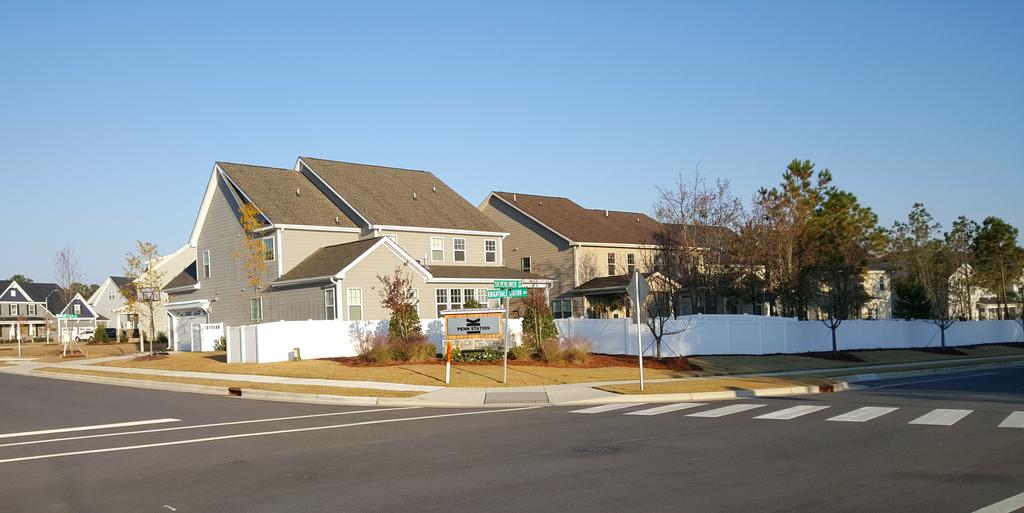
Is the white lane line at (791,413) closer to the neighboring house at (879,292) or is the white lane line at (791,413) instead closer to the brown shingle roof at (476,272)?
the brown shingle roof at (476,272)

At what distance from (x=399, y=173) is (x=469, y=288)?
1101 centimetres

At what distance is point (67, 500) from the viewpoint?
33.3ft

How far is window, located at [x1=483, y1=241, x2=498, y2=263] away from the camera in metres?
48.7

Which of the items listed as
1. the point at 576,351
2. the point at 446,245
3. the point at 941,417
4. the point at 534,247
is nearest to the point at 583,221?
the point at 534,247

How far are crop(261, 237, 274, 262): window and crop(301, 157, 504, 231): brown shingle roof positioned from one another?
15.7ft

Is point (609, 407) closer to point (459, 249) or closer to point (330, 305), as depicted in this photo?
point (330, 305)

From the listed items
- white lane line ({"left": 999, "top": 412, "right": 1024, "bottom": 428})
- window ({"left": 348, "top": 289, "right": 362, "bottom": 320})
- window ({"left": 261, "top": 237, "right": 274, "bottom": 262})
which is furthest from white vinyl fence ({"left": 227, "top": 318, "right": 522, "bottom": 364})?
white lane line ({"left": 999, "top": 412, "right": 1024, "bottom": 428})

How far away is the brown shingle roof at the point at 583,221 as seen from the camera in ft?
176

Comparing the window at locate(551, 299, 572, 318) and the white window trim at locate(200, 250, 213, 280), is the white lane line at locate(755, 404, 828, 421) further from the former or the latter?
the white window trim at locate(200, 250, 213, 280)

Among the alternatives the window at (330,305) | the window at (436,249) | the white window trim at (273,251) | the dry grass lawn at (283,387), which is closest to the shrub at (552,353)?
the dry grass lawn at (283,387)

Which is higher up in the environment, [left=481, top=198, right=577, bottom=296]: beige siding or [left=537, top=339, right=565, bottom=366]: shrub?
[left=481, top=198, right=577, bottom=296]: beige siding

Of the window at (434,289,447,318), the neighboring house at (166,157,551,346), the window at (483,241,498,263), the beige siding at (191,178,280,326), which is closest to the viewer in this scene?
the neighboring house at (166,157,551,346)

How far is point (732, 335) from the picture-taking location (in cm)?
3716

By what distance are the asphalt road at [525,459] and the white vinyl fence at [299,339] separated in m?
13.0
